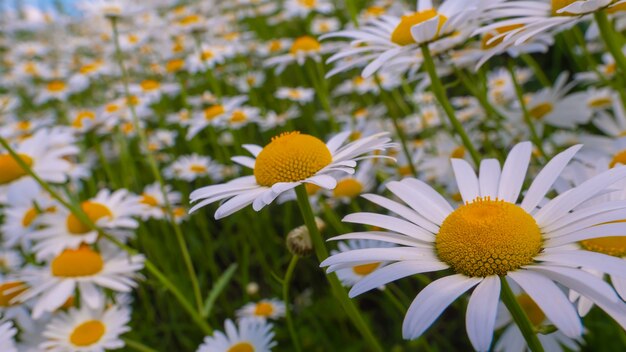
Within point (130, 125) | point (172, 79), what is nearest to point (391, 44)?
point (130, 125)

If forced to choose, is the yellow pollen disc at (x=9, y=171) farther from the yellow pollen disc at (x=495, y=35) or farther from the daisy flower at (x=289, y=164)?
the yellow pollen disc at (x=495, y=35)

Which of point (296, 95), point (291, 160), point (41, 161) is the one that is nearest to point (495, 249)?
point (291, 160)

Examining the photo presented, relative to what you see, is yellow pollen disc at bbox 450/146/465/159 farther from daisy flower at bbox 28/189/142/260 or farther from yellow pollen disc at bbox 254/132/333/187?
daisy flower at bbox 28/189/142/260

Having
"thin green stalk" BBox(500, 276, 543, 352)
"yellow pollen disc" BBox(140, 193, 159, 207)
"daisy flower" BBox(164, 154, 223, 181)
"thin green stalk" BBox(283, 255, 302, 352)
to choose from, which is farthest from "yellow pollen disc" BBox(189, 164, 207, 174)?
"thin green stalk" BBox(500, 276, 543, 352)

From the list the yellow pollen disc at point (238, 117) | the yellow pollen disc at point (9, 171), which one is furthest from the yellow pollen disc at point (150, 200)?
the yellow pollen disc at point (9, 171)

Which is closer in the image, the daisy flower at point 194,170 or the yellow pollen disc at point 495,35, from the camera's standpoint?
the yellow pollen disc at point 495,35

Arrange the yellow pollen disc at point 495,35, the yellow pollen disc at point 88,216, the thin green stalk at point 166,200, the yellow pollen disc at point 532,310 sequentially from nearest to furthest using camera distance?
the yellow pollen disc at point 532,310 → the yellow pollen disc at point 495,35 → the thin green stalk at point 166,200 → the yellow pollen disc at point 88,216
